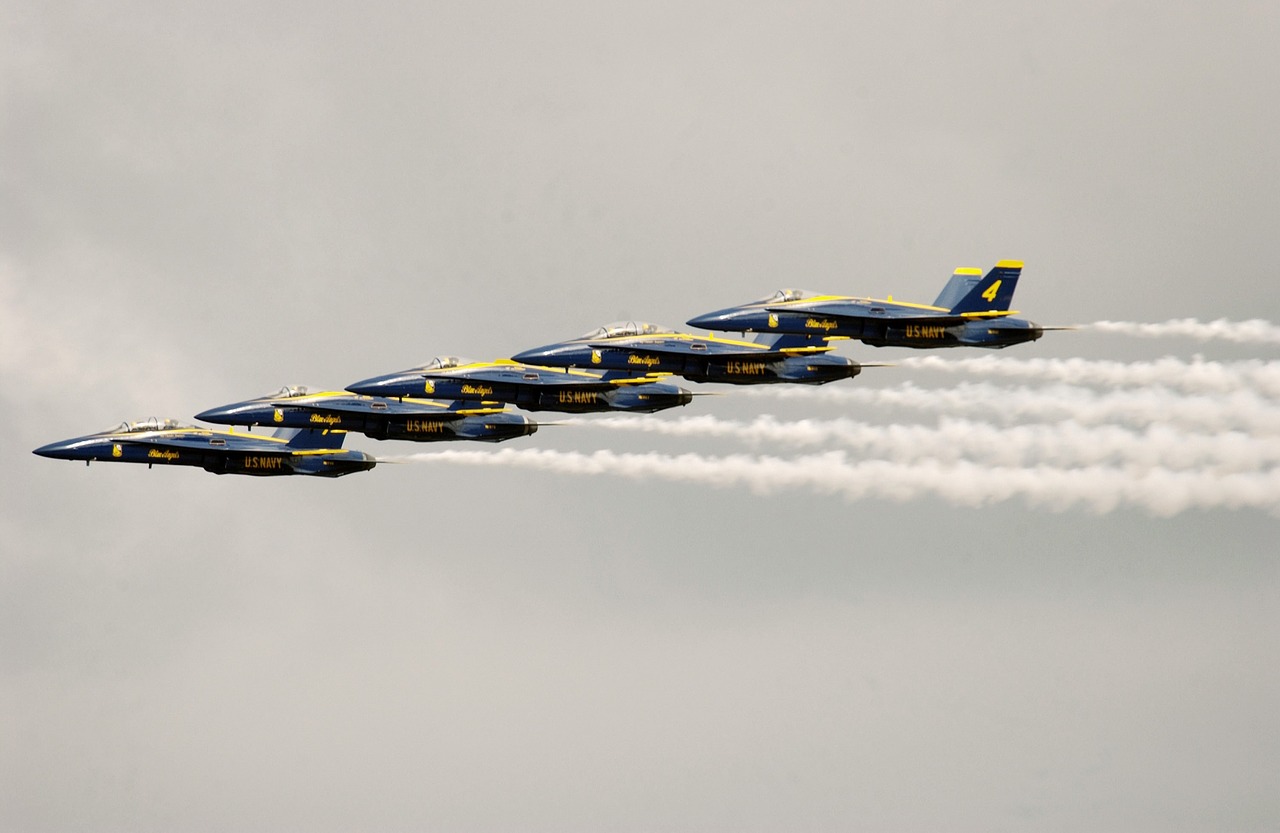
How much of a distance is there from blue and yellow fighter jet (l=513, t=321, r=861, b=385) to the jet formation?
2.7 inches

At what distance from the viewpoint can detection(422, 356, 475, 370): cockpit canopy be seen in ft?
420

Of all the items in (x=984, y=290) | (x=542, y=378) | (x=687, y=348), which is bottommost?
(x=542, y=378)

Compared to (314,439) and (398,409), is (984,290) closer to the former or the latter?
(398,409)

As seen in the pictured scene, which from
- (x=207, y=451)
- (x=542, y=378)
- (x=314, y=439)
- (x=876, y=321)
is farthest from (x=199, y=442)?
(x=876, y=321)

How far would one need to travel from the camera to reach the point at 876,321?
402 ft

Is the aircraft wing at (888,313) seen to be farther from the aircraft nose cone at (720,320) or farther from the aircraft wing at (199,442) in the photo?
the aircraft wing at (199,442)

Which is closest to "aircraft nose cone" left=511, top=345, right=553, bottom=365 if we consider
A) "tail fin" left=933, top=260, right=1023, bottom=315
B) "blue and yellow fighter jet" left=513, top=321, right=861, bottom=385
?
"blue and yellow fighter jet" left=513, top=321, right=861, bottom=385

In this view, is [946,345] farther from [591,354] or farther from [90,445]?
[90,445]

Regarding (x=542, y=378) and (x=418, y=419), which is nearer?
(x=542, y=378)

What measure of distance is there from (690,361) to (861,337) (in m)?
8.32

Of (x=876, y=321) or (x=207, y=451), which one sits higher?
(x=876, y=321)

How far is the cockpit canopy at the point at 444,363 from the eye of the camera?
128m

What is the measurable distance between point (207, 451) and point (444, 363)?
13793mm

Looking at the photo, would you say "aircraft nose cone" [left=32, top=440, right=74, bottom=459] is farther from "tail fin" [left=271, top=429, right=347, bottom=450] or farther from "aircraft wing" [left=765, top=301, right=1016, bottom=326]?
"aircraft wing" [left=765, top=301, right=1016, bottom=326]
